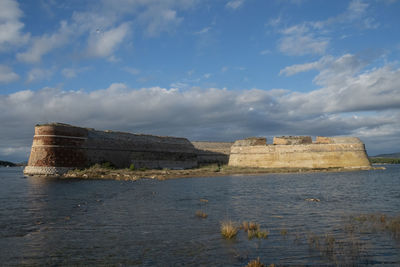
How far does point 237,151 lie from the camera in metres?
59.1

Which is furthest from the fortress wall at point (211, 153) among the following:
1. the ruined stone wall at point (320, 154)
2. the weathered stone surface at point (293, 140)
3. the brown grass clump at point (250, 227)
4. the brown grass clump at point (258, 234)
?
the brown grass clump at point (258, 234)

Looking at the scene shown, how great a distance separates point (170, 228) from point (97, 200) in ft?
27.8

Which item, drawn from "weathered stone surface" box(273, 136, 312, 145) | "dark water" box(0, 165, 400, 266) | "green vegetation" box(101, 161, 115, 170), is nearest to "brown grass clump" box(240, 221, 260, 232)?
"dark water" box(0, 165, 400, 266)

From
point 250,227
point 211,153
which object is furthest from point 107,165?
point 250,227

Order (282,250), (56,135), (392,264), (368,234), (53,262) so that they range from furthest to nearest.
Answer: (56,135), (368,234), (282,250), (53,262), (392,264)

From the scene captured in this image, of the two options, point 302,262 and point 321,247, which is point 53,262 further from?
point 321,247

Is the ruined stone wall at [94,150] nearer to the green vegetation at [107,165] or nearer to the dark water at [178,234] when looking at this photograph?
the green vegetation at [107,165]

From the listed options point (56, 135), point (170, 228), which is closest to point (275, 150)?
point (56, 135)

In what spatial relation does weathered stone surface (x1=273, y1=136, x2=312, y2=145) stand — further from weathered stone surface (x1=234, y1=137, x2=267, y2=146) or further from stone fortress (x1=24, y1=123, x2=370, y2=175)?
weathered stone surface (x1=234, y1=137, x2=267, y2=146)

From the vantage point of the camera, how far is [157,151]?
58.1m

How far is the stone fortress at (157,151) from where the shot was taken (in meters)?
41.6

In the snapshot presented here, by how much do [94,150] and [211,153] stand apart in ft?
95.0

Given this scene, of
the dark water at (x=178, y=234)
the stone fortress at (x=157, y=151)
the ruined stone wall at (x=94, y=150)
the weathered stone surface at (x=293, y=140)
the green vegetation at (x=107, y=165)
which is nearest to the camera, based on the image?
the dark water at (x=178, y=234)

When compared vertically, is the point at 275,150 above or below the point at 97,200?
above
